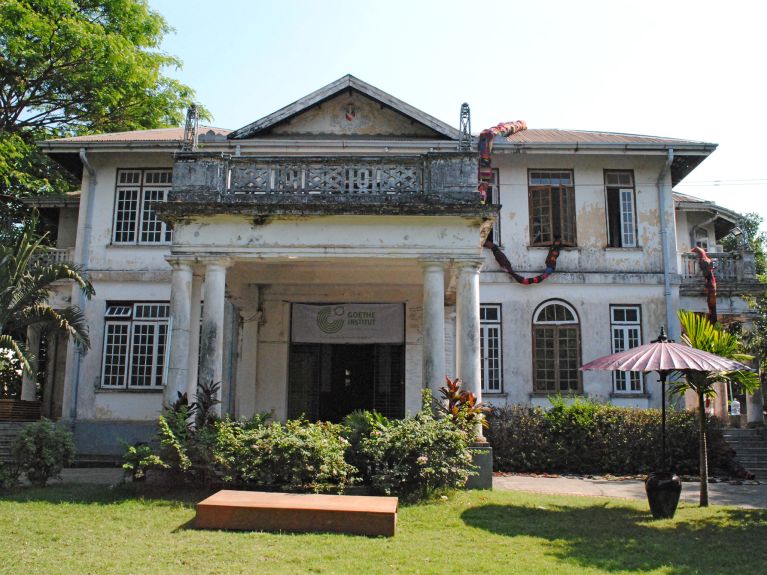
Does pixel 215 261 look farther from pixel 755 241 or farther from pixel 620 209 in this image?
pixel 755 241

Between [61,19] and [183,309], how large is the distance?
1366cm

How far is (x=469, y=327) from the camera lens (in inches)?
450

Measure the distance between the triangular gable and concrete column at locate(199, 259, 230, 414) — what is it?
688 cm

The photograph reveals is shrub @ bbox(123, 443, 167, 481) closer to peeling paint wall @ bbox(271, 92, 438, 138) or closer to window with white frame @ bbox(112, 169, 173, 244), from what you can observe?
window with white frame @ bbox(112, 169, 173, 244)

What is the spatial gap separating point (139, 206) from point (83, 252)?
1.84 metres

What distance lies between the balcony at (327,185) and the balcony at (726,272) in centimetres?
927

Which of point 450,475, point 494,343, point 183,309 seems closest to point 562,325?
point 494,343

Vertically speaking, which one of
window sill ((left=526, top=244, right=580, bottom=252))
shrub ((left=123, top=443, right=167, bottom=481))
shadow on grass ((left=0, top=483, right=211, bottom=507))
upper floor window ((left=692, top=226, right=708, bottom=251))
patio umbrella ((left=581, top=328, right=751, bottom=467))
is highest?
upper floor window ((left=692, top=226, right=708, bottom=251))

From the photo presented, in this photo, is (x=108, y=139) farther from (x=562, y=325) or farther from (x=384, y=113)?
(x=562, y=325)

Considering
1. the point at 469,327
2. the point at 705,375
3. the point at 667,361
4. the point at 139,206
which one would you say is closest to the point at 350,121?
the point at 139,206

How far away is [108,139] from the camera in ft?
59.4

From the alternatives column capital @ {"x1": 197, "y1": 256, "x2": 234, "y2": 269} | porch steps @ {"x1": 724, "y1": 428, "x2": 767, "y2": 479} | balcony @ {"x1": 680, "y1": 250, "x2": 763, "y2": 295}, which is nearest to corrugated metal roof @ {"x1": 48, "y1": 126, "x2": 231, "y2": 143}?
column capital @ {"x1": 197, "y1": 256, "x2": 234, "y2": 269}

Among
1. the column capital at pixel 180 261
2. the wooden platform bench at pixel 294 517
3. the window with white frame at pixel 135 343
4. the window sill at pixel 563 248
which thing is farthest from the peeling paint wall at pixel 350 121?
the wooden platform bench at pixel 294 517

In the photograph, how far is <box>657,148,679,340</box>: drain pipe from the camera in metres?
17.6
